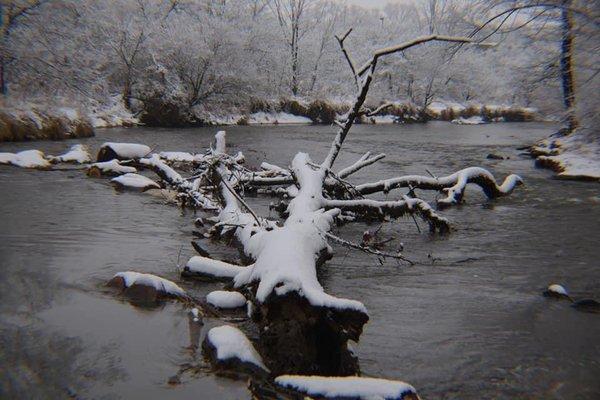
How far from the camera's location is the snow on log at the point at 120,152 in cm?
1073

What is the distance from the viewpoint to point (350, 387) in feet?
8.21

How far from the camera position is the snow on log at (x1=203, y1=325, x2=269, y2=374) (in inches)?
111

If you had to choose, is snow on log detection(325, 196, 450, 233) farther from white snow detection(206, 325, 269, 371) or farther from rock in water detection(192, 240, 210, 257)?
white snow detection(206, 325, 269, 371)

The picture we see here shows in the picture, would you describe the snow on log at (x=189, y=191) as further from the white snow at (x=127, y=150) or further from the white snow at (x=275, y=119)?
the white snow at (x=275, y=119)

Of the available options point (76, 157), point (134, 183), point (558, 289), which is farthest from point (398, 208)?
point (76, 157)

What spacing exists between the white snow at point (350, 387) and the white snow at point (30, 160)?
375 inches

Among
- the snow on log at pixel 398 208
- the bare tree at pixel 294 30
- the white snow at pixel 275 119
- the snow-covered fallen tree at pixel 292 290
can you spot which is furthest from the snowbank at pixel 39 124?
the bare tree at pixel 294 30

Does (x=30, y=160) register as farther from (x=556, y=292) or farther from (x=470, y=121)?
(x=470, y=121)

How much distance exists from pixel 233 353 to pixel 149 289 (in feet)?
4.22

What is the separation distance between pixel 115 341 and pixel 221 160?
14.4 ft

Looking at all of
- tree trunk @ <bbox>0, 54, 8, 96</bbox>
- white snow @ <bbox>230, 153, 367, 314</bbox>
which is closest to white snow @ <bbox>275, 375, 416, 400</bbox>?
white snow @ <bbox>230, 153, 367, 314</bbox>

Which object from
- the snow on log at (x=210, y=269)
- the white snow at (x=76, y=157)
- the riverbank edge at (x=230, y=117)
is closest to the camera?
the snow on log at (x=210, y=269)

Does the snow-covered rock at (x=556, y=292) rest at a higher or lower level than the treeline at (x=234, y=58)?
lower

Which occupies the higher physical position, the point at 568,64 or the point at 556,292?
the point at 568,64
